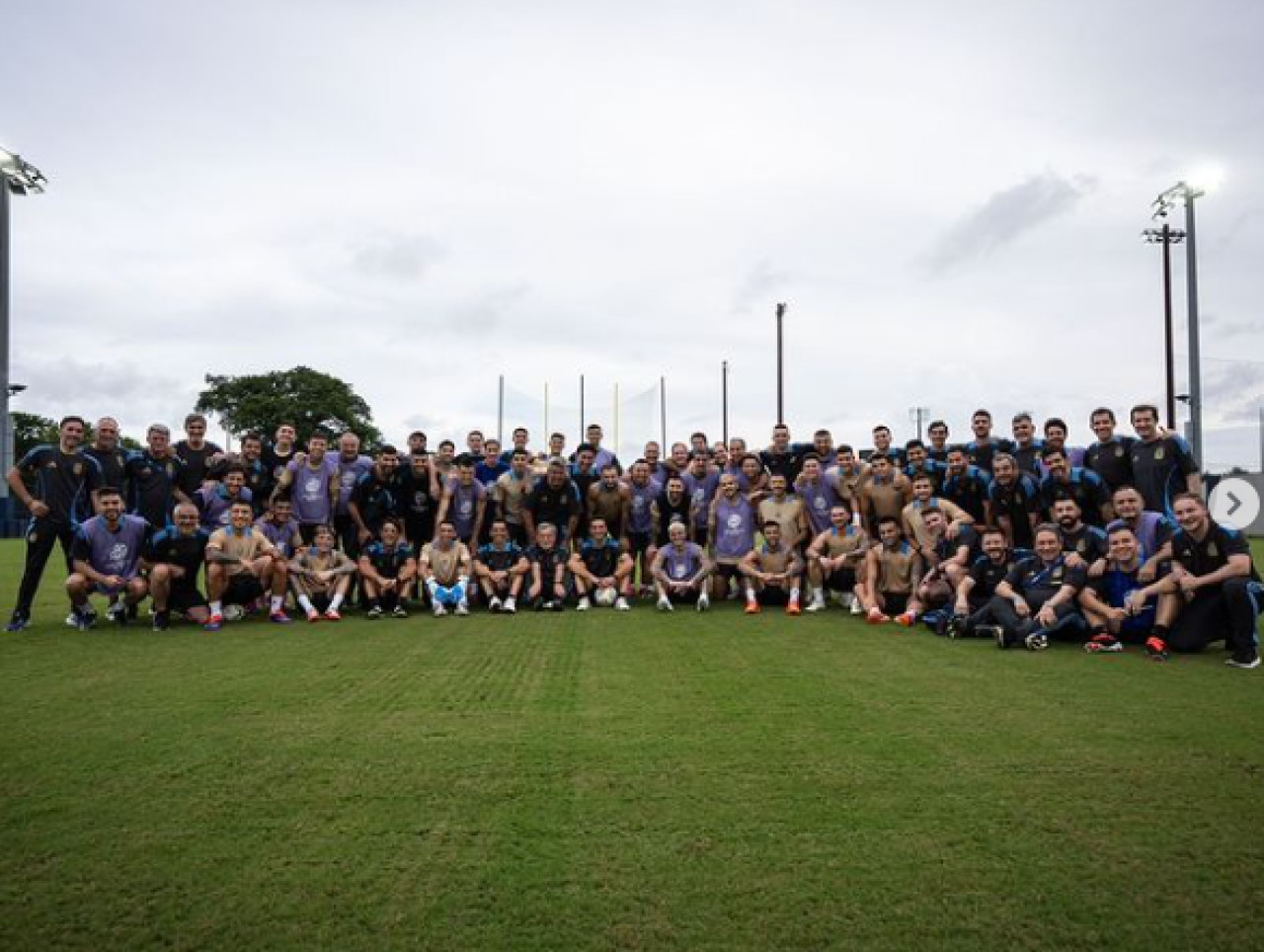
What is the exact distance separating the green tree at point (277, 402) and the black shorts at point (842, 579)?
4519 centimetres

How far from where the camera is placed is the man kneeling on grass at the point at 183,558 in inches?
314

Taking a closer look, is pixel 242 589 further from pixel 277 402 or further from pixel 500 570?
pixel 277 402

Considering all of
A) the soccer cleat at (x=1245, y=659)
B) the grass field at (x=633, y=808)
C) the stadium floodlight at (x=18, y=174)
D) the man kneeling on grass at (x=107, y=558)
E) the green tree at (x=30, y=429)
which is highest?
the stadium floodlight at (x=18, y=174)

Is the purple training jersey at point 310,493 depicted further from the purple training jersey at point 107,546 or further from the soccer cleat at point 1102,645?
the soccer cleat at point 1102,645

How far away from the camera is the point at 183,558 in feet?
26.3

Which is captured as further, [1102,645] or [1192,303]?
[1192,303]

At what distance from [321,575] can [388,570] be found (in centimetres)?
69

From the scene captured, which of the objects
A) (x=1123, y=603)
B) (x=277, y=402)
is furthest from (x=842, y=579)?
(x=277, y=402)

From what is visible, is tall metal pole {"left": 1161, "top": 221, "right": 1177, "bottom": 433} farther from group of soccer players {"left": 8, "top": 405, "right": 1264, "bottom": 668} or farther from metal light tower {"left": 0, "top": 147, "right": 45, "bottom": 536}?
metal light tower {"left": 0, "top": 147, "right": 45, "bottom": 536}

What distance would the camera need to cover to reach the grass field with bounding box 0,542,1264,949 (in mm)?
2178

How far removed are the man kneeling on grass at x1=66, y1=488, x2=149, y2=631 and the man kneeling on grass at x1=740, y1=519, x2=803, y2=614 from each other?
6.01 m

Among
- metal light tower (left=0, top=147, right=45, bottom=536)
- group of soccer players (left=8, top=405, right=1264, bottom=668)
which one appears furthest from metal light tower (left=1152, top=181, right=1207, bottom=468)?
metal light tower (left=0, top=147, right=45, bottom=536)

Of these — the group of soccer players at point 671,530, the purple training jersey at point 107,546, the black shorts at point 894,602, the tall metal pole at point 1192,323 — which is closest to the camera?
the group of soccer players at point 671,530

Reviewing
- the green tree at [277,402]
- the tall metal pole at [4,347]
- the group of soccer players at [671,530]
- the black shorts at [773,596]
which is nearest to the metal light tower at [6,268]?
the tall metal pole at [4,347]
